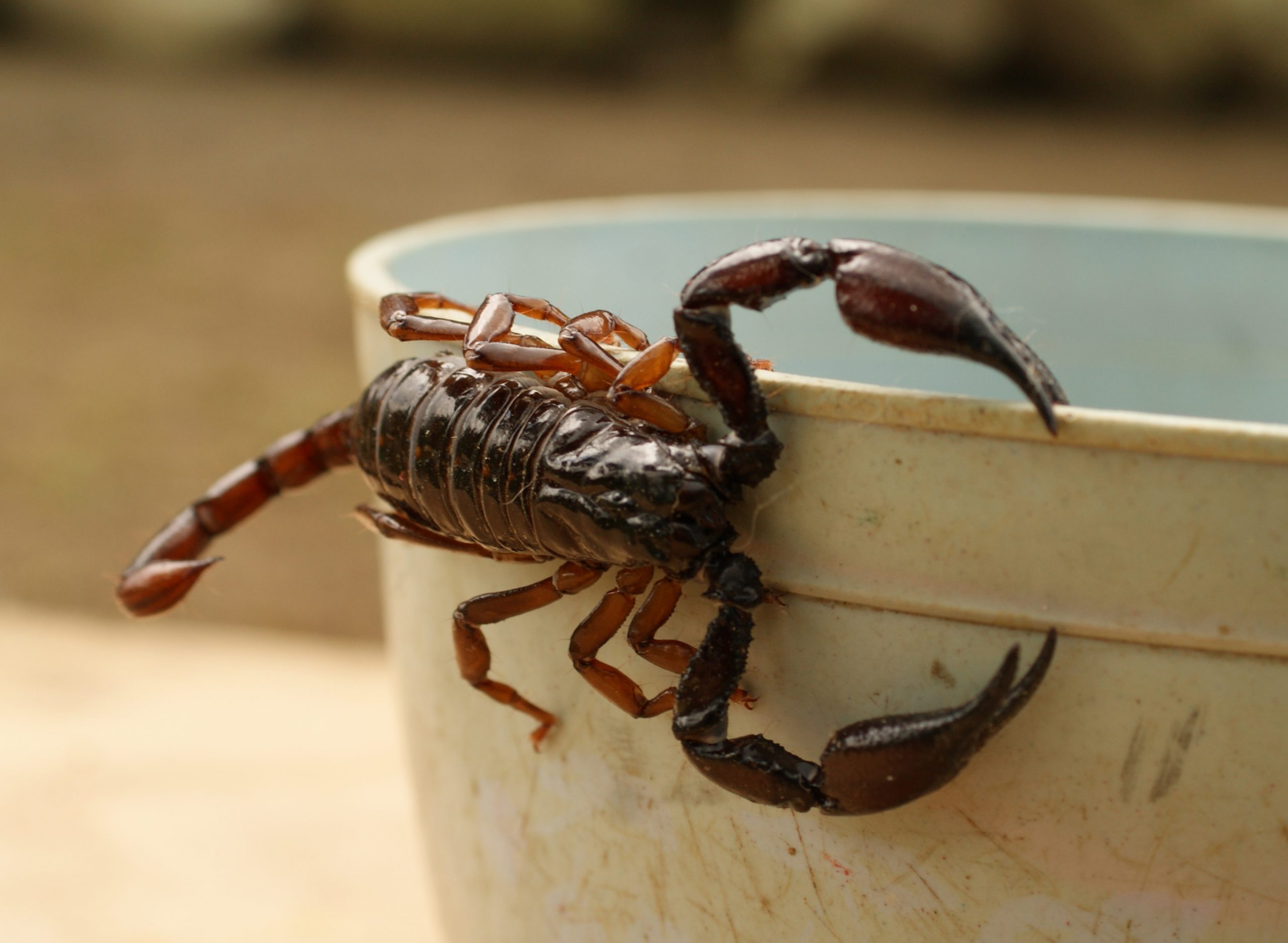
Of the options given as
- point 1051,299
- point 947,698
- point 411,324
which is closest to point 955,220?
point 1051,299

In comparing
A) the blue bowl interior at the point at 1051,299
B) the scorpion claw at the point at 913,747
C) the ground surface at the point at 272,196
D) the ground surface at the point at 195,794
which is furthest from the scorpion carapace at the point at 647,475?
the ground surface at the point at 272,196

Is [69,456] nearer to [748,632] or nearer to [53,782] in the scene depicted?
[53,782]

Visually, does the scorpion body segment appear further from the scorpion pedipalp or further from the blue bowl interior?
the blue bowl interior

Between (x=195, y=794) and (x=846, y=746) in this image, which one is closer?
(x=846, y=746)

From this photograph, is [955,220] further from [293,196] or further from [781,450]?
[293,196]

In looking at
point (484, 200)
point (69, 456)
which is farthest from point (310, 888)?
point (484, 200)

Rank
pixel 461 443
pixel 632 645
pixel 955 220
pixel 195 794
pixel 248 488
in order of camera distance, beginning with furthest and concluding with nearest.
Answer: pixel 195 794 → pixel 955 220 → pixel 248 488 → pixel 461 443 → pixel 632 645

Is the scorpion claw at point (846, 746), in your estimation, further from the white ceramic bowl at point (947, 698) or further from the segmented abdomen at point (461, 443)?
the segmented abdomen at point (461, 443)
